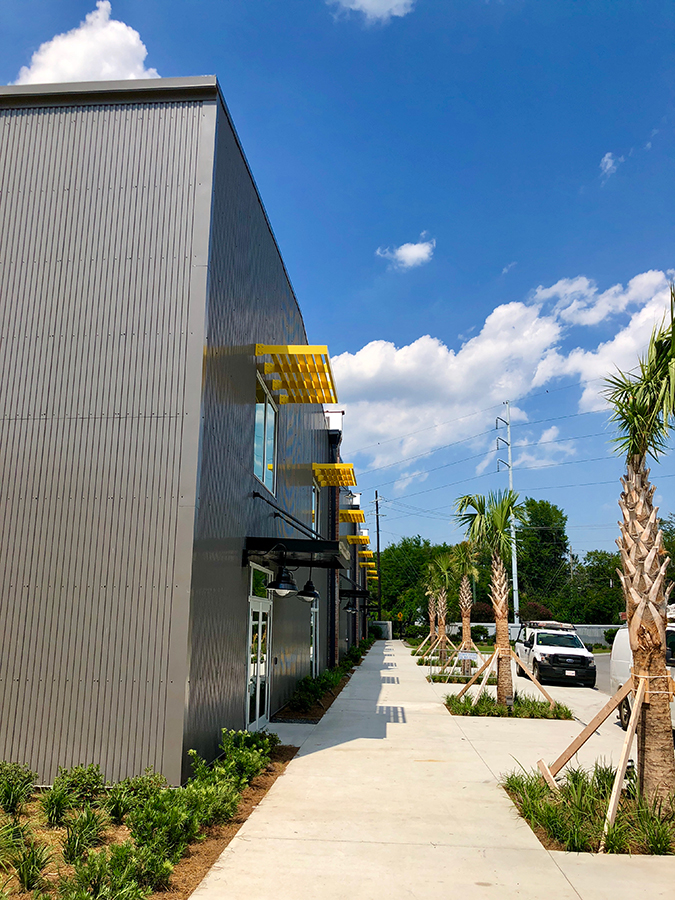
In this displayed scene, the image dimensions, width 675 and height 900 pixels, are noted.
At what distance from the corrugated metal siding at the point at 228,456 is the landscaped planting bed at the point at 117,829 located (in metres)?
0.77

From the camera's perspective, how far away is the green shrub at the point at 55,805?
620 centimetres

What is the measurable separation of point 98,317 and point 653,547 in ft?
23.7

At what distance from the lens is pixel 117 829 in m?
6.18

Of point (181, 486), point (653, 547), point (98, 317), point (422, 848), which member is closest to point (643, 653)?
point (653, 547)

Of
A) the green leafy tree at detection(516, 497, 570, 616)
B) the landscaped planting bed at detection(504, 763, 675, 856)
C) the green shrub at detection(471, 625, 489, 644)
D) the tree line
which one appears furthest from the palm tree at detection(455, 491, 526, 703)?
the green leafy tree at detection(516, 497, 570, 616)

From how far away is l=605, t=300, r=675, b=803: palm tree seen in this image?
680 cm

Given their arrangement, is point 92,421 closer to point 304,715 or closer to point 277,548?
point 277,548

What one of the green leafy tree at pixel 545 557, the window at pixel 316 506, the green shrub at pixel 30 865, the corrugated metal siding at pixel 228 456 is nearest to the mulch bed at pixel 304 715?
the corrugated metal siding at pixel 228 456

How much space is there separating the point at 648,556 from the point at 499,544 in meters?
8.22

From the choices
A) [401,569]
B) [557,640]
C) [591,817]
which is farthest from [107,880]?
[401,569]

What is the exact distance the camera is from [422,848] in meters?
6.19

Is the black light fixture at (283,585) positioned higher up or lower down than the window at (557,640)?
higher up

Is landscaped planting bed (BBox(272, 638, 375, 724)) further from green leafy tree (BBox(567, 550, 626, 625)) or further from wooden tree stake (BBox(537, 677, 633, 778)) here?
green leafy tree (BBox(567, 550, 626, 625))

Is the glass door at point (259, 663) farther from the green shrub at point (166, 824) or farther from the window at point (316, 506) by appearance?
the window at point (316, 506)
